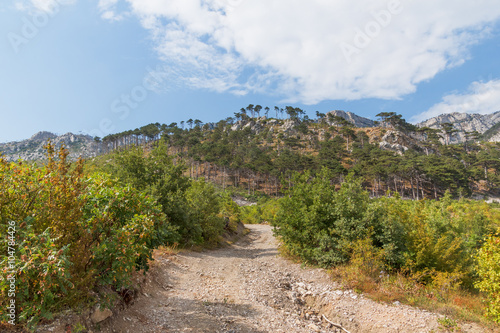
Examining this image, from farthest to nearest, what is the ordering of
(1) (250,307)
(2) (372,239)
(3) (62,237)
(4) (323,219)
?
(4) (323,219), (2) (372,239), (1) (250,307), (3) (62,237)

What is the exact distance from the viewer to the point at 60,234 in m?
4.21

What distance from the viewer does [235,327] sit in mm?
6320

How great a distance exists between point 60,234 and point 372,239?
1066 centimetres

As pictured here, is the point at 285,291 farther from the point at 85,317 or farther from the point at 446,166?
the point at 446,166

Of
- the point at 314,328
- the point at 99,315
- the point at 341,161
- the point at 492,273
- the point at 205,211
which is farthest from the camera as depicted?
the point at 341,161

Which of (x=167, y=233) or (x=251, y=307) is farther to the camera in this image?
(x=251, y=307)

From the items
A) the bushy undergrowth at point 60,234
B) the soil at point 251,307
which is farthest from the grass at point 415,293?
the bushy undergrowth at point 60,234

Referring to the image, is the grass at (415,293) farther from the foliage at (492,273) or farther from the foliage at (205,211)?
the foliage at (205,211)

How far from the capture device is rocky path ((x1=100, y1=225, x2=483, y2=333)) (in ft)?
20.1

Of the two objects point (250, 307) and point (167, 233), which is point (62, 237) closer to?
point (167, 233)

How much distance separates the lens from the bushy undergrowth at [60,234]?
3580mm

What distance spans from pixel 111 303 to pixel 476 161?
109 metres

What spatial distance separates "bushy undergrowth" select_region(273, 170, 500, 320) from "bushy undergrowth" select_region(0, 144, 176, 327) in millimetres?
8582

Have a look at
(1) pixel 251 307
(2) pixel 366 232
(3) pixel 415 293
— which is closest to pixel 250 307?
(1) pixel 251 307
